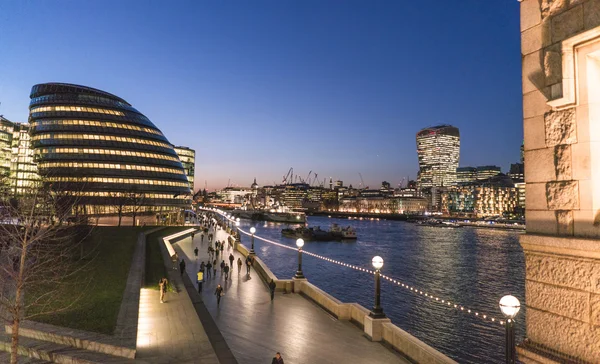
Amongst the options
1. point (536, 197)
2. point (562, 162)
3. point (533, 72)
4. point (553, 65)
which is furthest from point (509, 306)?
point (553, 65)

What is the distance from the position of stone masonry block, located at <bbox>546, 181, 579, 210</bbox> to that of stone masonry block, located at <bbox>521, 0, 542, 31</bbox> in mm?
2397

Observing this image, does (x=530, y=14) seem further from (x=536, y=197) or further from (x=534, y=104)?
(x=536, y=197)

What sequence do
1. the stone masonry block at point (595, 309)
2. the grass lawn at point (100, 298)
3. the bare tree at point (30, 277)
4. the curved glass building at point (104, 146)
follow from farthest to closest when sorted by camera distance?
the curved glass building at point (104, 146) → the grass lawn at point (100, 298) → the bare tree at point (30, 277) → the stone masonry block at point (595, 309)

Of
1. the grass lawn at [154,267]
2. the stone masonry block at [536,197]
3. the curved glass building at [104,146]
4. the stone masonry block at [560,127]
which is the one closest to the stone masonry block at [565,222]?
the stone masonry block at [536,197]

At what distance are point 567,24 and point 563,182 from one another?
2.08m

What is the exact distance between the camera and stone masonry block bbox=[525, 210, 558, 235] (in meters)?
5.54

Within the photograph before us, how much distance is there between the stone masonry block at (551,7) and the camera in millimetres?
5561

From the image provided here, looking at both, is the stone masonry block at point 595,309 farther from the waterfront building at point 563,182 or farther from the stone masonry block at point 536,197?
the stone masonry block at point 536,197

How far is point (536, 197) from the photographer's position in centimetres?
584

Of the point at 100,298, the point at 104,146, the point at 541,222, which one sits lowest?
the point at 100,298

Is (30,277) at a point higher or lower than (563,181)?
lower

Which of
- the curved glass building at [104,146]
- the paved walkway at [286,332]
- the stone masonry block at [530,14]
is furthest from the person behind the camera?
the curved glass building at [104,146]

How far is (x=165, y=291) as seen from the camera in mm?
21953

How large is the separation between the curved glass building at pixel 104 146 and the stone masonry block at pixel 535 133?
9228 cm
